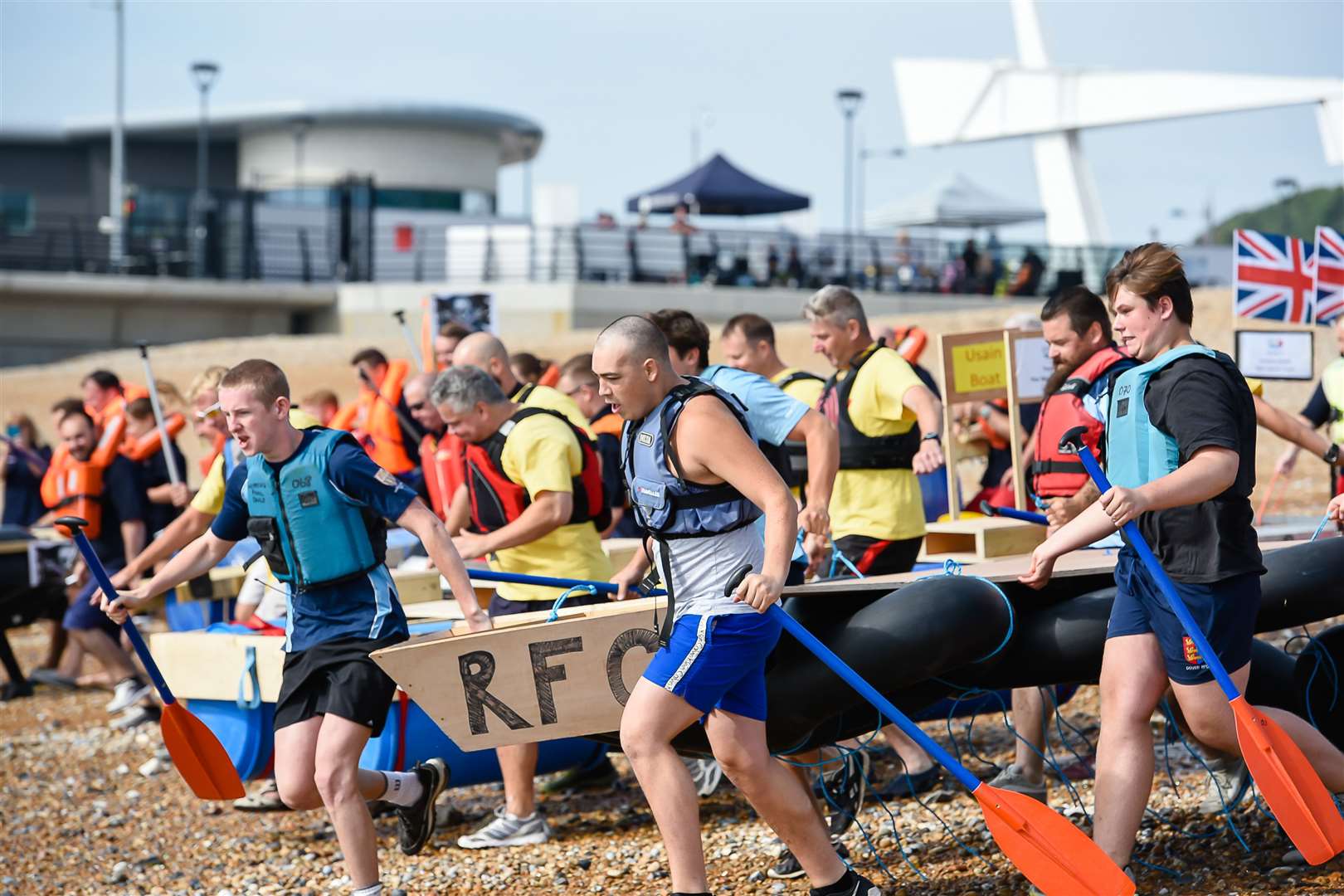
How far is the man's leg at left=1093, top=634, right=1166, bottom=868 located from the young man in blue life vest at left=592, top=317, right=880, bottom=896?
68 centimetres

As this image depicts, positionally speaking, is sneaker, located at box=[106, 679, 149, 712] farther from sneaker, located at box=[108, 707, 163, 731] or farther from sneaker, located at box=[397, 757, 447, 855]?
sneaker, located at box=[397, 757, 447, 855]

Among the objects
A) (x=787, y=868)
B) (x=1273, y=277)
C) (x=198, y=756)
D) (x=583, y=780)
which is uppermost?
(x=1273, y=277)

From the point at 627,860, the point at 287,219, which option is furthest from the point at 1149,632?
the point at 287,219

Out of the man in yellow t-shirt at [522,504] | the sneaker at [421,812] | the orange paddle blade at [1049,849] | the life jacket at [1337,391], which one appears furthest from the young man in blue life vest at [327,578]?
the life jacket at [1337,391]

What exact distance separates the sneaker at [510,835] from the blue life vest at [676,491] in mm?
2173

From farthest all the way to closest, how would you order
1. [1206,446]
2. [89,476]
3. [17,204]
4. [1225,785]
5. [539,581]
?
[17,204], [89,476], [539,581], [1225,785], [1206,446]

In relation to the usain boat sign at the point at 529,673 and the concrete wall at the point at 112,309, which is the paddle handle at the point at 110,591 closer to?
the usain boat sign at the point at 529,673

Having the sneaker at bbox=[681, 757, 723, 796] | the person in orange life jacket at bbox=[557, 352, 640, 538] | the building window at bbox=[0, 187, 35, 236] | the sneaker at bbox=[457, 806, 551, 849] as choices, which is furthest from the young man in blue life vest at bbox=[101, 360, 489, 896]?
the building window at bbox=[0, 187, 35, 236]

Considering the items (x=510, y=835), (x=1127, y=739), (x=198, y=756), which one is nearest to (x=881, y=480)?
(x=510, y=835)

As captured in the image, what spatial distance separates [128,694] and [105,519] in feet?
4.00

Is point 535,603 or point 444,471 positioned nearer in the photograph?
point 535,603

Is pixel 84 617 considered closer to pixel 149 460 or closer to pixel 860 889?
pixel 149 460

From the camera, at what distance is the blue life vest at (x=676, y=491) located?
4039 millimetres

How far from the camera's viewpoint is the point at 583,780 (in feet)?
22.1
